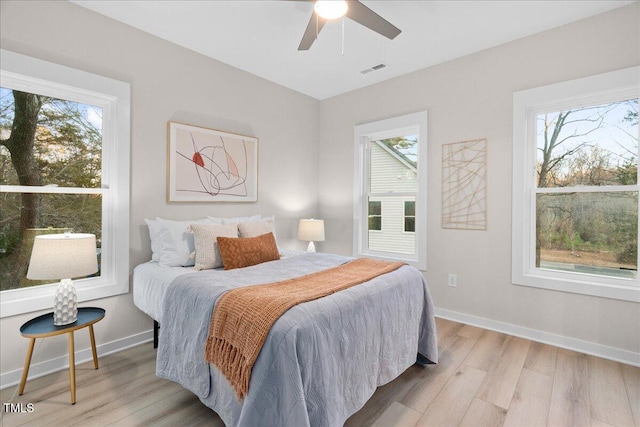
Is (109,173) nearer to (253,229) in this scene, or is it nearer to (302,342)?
(253,229)

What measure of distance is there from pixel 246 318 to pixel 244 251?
3.49 feet

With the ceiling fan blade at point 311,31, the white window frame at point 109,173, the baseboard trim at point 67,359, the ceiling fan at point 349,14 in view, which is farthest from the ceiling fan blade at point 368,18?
the baseboard trim at point 67,359

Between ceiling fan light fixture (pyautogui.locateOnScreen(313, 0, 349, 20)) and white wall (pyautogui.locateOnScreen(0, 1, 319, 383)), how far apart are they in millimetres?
1656

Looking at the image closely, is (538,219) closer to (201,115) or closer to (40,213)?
(201,115)

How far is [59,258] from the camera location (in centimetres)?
187

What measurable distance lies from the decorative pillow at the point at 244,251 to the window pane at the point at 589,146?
260cm

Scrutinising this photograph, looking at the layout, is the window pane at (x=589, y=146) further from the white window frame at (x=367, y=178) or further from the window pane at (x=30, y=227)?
the window pane at (x=30, y=227)

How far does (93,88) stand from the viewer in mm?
2447

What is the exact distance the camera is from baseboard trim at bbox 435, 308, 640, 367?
2412 millimetres

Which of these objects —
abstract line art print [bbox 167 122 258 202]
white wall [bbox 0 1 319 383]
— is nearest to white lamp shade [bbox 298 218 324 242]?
white wall [bbox 0 1 319 383]

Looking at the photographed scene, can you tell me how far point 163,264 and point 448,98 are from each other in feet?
10.6

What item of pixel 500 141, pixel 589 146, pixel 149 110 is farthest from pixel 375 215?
pixel 149 110

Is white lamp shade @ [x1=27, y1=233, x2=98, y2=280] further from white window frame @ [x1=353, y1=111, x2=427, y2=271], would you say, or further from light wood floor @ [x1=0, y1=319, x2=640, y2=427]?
white window frame @ [x1=353, y1=111, x2=427, y2=271]

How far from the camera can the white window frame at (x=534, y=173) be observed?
8.03ft
